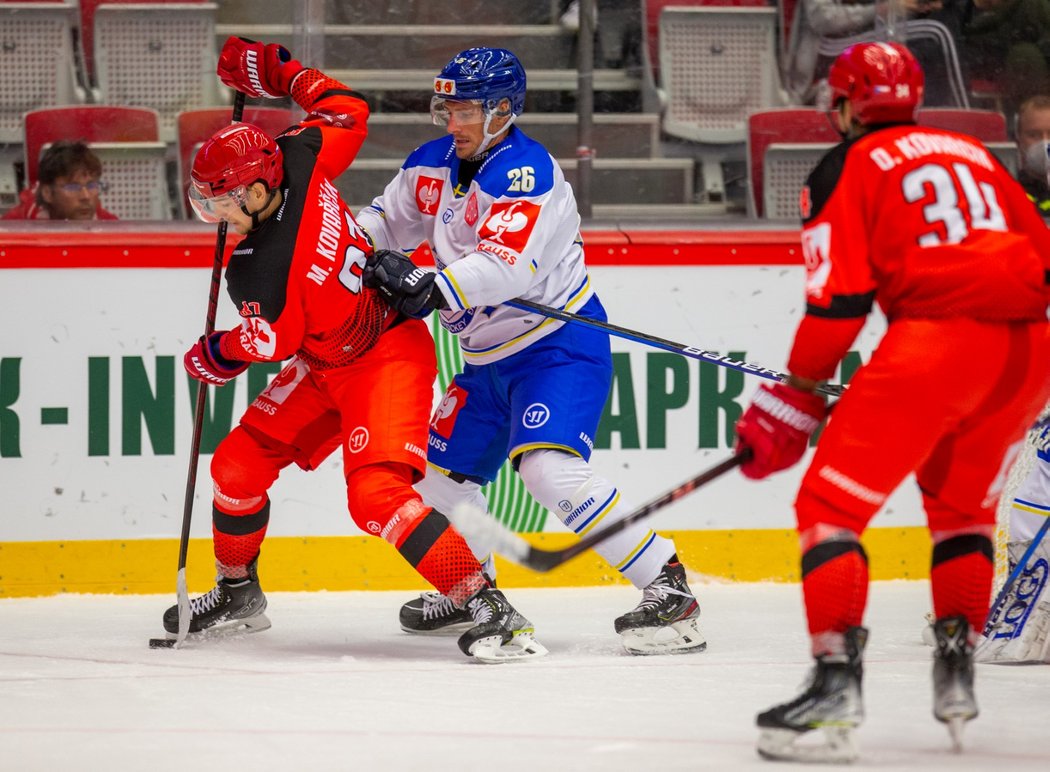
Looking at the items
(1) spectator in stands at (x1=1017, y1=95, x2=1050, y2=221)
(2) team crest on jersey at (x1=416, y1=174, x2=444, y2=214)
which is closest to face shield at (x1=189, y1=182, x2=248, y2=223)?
(2) team crest on jersey at (x1=416, y1=174, x2=444, y2=214)

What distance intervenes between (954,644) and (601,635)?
140 centimetres

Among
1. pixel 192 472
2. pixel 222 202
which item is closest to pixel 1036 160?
pixel 222 202

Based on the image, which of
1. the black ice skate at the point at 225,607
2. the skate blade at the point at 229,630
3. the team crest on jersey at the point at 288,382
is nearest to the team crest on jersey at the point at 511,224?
the team crest on jersey at the point at 288,382

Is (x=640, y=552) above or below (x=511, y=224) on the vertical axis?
below

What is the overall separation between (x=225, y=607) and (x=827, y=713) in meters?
1.84

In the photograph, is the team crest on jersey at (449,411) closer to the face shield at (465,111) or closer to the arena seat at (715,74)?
the face shield at (465,111)

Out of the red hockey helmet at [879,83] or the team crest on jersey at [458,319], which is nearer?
the red hockey helmet at [879,83]

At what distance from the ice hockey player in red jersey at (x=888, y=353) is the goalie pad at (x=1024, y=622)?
98 centimetres

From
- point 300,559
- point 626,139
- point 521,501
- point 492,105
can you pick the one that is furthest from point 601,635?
point 626,139

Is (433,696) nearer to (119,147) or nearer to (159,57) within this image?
(119,147)

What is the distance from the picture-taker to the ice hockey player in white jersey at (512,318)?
364 cm

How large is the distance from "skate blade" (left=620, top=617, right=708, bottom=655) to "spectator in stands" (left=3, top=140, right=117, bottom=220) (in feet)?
6.74

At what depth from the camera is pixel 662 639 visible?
12.3 ft

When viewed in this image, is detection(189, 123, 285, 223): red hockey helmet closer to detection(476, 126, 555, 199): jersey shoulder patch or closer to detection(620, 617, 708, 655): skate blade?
detection(476, 126, 555, 199): jersey shoulder patch
